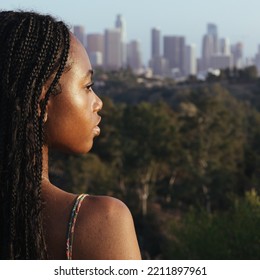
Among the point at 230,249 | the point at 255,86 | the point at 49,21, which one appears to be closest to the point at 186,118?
the point at 230,249

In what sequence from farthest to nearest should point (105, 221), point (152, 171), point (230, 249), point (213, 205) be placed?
point (152, 171)
point (213, 205)
point (230, 249)
point (105, 221)

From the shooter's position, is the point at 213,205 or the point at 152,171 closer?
the point at 213,205

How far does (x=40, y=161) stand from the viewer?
40.0 inches

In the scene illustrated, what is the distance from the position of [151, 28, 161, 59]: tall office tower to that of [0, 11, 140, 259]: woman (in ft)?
297

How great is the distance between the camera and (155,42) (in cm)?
9206

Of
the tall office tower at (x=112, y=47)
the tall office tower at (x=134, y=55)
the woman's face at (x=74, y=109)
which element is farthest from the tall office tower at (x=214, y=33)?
the woman's face at (x=74, y=109)

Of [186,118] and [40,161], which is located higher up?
[40,161]

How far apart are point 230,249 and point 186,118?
364 inches

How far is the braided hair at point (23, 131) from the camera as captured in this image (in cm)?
99

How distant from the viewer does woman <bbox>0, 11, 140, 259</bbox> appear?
37.0 inches

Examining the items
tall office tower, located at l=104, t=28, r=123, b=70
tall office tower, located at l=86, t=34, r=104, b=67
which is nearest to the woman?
tall office tower, located at l=86, t=34, r=104, b=67

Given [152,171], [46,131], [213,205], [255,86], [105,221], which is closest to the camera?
[105,221]

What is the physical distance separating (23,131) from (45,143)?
0.06 metres
